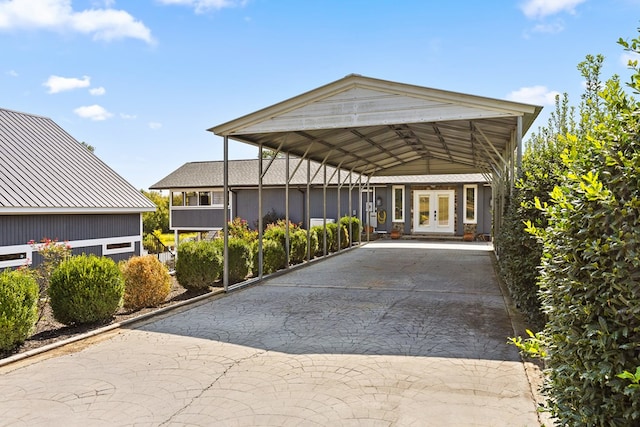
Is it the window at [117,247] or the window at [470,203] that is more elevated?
the window at [470,203]

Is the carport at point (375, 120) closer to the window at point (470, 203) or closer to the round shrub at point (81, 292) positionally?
the round shrub at point (81, 292)

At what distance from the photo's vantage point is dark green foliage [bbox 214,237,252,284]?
29.8ft

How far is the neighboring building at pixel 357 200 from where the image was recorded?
2048 cm

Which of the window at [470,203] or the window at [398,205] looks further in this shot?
the window at [398,205]

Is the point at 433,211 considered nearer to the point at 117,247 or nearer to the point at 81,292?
the point at 117,247

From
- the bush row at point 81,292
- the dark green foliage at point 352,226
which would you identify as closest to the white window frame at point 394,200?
the dark green foliage at point 352,226

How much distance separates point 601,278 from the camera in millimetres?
1809

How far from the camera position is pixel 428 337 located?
532cm

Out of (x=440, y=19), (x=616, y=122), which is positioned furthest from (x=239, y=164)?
(x=616, y=122)

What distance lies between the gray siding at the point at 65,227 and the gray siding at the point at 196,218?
898 cm

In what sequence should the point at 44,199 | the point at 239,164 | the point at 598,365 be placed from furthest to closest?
the point at 239,164
the point at 44,199
the point at 598,365

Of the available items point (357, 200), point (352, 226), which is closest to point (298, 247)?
point (352, 226)

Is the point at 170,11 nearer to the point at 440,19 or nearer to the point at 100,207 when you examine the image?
the point at 100,207

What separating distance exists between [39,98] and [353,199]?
1900cm
